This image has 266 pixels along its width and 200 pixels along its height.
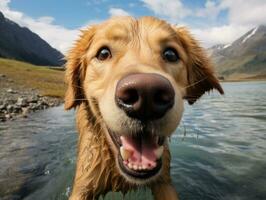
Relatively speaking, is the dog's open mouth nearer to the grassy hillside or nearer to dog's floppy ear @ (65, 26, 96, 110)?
dog's floppy ear @ (65, 26, 96, 110)

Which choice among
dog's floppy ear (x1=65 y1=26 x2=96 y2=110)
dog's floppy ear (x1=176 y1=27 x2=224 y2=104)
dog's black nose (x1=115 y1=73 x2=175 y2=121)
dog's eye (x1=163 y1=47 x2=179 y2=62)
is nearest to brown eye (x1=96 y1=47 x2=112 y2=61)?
dog's floppy ear (x1=65 y1=26 x2=96 y2=110)

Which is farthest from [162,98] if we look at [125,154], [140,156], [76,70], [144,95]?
[76,70]

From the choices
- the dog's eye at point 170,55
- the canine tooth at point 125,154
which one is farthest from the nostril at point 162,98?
the dog's eye at point 170,55

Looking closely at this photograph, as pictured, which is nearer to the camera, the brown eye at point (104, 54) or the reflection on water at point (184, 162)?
the brown eye at point (104, 54)

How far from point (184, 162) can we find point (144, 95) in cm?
591

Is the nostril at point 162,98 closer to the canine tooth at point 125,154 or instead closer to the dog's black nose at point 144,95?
the dog's black nose at point 144,95

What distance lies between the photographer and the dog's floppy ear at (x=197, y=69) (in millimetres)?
6215

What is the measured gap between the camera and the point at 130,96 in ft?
11.3

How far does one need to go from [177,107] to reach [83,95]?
8.40 ft

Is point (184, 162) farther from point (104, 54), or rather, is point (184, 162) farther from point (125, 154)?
point (125, 154)

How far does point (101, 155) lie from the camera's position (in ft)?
18.6

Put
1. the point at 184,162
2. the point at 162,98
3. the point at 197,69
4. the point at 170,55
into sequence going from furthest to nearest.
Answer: the point at 184,162
the point at 197,69
the point at 170,55
the point at 162,98

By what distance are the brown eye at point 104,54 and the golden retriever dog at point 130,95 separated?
0.6 inches

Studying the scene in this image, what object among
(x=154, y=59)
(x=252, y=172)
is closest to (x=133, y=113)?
(x=154, y=59)
